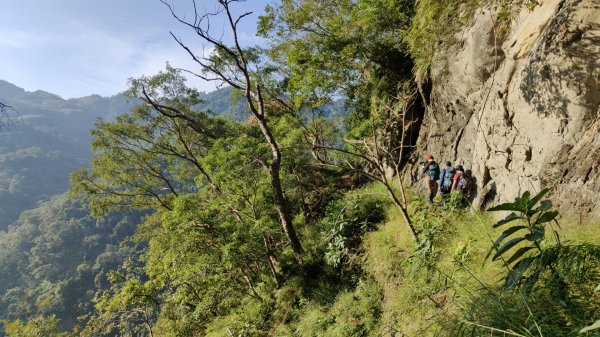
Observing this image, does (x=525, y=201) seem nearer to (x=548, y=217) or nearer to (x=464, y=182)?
(x=548, y=217)

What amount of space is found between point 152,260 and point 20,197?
420 ft

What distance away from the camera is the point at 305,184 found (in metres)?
12.5

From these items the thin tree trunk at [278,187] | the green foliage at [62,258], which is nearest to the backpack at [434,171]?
the thin tree trunk at [278,187]

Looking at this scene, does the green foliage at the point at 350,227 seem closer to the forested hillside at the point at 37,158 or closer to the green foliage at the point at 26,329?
the green foliage at the point at 26,329

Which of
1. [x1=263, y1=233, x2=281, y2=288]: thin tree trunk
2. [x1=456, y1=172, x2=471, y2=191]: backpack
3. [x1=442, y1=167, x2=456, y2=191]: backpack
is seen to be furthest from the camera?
[x1=263, y1=233, x2=281, y2=288]: thin tree trunk

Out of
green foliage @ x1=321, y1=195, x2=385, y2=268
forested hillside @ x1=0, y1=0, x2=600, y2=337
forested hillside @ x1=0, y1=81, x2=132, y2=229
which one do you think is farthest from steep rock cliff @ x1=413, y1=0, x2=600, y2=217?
forested hillside @ x1=0, y1=81, x2=132, y2=229

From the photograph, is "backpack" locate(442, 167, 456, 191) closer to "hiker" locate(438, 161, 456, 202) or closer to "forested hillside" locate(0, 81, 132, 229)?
"hiker" locate(438, 161, 456, 202)

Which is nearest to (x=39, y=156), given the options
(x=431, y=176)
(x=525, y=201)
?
(x=431, y=176)

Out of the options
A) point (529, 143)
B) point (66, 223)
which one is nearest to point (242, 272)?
point (529, 143)

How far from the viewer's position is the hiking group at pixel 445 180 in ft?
25.1

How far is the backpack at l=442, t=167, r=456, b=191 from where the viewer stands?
8148mm

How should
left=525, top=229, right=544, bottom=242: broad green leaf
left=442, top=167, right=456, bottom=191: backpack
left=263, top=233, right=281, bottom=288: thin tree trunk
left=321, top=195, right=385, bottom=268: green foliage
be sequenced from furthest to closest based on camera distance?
1. left=321, top=195, right=385, bottom=268: green foliage
2. left=263, top=233, right=281, bottom=288: thin tree trunk
3. left=442, top=167, right=456, bottom=191: backpack
4. left=525, top=229, right=544, bottom=242: broad green leaf

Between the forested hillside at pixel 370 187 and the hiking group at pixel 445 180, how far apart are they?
5 cm

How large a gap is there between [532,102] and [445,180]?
2.96 metres
